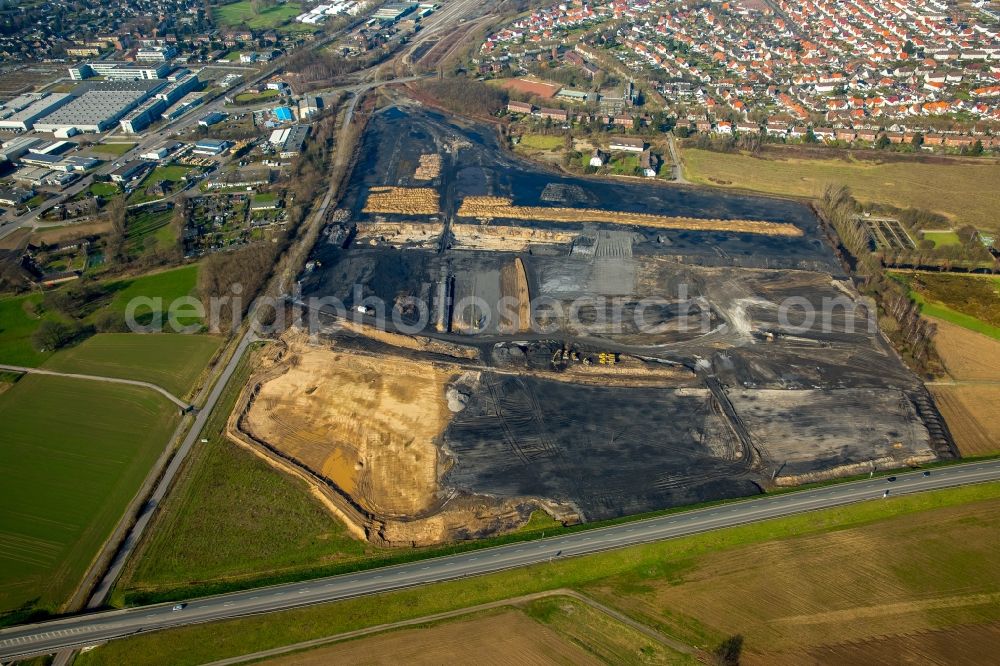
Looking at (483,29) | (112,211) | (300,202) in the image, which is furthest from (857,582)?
(483,29)

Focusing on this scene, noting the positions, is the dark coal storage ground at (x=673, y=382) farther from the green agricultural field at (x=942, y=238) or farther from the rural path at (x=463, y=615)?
the green agricultural field at (x=942, y=238)

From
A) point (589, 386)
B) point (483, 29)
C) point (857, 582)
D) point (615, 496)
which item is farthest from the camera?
point (483, 29)

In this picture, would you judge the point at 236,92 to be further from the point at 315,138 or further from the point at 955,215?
the point at 955,215

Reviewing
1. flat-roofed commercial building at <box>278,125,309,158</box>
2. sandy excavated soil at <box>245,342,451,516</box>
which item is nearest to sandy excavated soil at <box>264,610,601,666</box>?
sandy excavated soil at <box>245,342,451,516</box>

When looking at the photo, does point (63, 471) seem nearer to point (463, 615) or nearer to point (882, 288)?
point (463, 615)

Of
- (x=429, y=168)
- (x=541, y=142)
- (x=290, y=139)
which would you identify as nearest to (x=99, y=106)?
(x=290, y=139)

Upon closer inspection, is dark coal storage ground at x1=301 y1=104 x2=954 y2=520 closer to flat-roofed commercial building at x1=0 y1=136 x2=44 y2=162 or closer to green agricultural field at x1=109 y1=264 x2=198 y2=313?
green agricultural field at x1=109 y1=264 x2=198 y2=313
